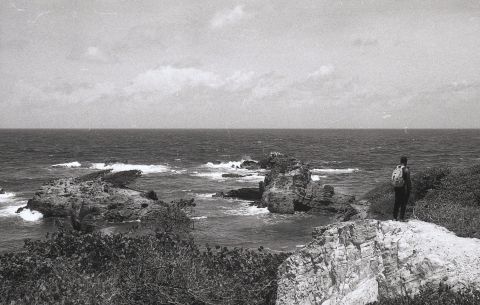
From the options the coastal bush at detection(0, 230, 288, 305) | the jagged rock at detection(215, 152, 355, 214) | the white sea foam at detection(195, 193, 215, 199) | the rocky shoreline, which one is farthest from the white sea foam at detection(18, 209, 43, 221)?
the rocky shoreline

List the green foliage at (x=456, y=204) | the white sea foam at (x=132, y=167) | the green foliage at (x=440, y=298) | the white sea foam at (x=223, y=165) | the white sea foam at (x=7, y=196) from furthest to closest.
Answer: the white sea foam at (x=223, y=165) < the white sea foam at (x=132, y=167) < the white sea foam at (x=7, y=196) < the green foliage at (x=456, y=204) < the green foliage at (x=440, y=298)

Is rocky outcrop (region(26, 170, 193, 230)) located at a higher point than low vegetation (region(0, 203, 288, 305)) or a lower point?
lower

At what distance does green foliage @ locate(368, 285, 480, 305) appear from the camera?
832 cm

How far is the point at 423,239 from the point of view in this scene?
10.7m

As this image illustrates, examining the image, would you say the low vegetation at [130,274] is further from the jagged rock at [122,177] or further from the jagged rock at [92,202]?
the jagged rock at [122,177]

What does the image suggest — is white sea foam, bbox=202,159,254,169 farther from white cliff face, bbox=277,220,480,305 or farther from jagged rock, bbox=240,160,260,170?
white cliff face, bbox=277,220,480,305

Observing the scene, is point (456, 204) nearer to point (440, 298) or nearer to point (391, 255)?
point (391, 255)

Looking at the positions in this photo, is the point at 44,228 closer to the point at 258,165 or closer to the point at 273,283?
the point at 273,283

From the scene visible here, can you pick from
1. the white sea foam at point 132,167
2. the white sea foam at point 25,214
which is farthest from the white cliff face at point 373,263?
the white sea foam at point 132,167

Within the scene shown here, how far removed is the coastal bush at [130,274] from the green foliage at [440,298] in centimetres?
472

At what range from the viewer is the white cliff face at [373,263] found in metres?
9.71

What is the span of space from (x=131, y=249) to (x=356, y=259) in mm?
8384

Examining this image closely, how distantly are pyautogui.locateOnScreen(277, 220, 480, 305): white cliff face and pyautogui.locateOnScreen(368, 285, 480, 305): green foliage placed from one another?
1.15 ft

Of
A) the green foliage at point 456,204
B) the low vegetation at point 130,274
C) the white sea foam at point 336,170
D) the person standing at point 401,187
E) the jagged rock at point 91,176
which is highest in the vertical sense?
the person standing at point 401,187
